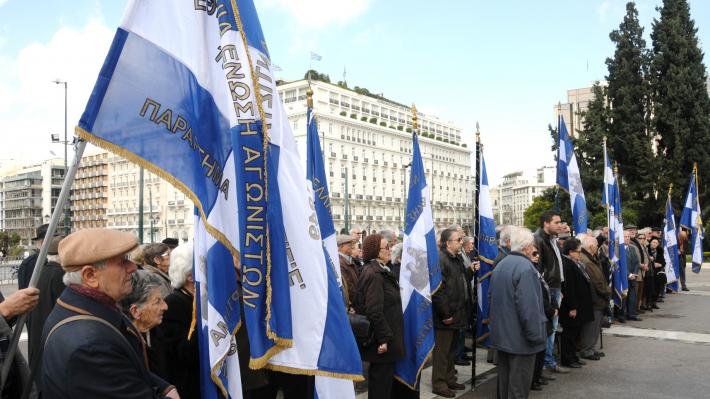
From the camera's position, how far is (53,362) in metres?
2.41

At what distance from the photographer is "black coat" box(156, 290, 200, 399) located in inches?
150

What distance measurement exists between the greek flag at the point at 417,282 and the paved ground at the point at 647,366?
1.09m

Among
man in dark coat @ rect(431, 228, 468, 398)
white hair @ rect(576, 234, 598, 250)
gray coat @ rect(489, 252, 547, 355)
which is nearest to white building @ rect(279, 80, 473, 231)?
white hair @ rect(576, 234, 598, 250)

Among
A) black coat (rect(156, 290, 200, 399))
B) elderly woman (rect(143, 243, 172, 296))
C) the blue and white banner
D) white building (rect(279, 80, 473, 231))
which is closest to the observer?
the blue and white banner

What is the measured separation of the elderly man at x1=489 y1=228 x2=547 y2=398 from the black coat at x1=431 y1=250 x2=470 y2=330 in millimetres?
875

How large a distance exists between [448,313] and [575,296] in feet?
7.83

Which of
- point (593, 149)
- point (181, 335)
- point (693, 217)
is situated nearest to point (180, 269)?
point (181, 335)

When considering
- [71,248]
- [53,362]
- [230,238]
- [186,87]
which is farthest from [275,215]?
[53,362]

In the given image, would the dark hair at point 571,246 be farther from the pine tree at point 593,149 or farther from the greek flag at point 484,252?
the pine tree at point 593,149

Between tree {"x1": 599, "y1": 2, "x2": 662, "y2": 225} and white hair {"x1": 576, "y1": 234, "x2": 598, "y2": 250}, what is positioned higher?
tree {"x1": 599, "y1": 2, "x2": 662, "y2": 225}

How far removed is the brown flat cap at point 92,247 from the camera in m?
2.58

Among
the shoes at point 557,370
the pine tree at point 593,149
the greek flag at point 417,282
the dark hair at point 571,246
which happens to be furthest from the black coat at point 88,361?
the pine tree at point 593,149

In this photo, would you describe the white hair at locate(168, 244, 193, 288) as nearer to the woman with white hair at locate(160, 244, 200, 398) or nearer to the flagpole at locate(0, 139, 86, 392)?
the woman with white hair at locate(160, 244, 200, 398)

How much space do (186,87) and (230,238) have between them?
83cm
